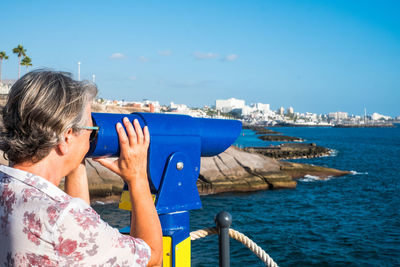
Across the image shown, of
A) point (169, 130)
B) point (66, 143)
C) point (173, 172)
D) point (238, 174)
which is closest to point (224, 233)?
point (173, 172)

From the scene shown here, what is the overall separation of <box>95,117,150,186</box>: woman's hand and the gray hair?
223 mm

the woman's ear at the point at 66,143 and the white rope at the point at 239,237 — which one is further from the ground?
the woman's ear at the point at 66,143

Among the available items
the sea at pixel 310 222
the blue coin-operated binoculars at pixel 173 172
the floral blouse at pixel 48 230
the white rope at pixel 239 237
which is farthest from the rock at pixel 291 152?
the floral blouse at pixel 48 230

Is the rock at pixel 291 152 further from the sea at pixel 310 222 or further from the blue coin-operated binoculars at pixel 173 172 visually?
the blue coin-operated binoculars at pixel 173 172

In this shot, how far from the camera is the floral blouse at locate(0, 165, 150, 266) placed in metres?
0.83

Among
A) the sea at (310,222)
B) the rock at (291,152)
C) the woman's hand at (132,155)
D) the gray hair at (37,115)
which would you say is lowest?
the sea at (310,222)

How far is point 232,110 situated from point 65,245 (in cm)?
19316

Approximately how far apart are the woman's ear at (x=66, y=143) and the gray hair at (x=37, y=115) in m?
0.02

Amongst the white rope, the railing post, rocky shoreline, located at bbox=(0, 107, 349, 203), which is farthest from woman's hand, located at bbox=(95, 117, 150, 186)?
rocky shoreline, located at bbox=(0, 107, 349, 203)

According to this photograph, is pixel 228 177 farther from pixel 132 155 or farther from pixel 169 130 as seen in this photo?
pixel 132 155

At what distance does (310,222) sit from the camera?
13.4 metres

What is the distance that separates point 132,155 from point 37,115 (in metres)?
0.32

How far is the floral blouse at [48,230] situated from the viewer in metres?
0.83

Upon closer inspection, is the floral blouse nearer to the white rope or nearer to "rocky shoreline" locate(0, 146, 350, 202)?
the white rope
